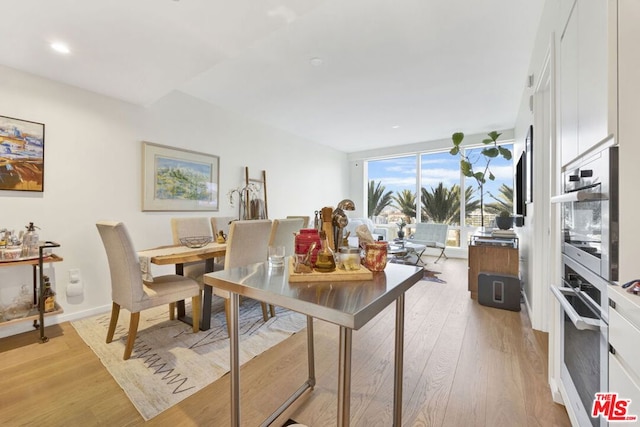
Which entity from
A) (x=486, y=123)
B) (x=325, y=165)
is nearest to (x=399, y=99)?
(x=486, y=123)

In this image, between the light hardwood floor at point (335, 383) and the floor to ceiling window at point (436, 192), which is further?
the floor to ceiling window at point (436, 192)

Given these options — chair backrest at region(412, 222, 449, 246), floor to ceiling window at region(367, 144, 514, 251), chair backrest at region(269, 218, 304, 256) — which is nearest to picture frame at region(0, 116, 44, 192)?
chair backrest at region(269, 218, 304, 256)

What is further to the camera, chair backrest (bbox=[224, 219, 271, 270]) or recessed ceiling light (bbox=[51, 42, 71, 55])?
chair backrest (bbox=[224, 219, 271, 270])

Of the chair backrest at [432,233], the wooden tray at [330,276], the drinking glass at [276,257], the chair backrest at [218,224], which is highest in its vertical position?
the chair backrest at [218,224]

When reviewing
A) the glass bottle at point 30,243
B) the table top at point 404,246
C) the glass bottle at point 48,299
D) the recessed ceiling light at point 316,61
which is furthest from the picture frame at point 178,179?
the table top at point 404,246

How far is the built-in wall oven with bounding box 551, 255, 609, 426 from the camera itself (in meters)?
0.89

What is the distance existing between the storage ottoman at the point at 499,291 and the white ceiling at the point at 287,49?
2.35 m

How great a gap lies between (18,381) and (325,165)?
5772 mm

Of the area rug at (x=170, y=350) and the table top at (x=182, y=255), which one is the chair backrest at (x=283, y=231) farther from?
the area rug at (x=170, y=350)

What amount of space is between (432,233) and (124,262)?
5316 millimetres

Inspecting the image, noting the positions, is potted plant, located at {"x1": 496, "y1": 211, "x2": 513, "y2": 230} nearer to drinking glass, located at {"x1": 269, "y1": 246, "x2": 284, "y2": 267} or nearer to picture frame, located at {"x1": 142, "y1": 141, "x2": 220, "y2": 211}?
drinking glass, located at {"x1": 269, "y1": 246, "x2": 284, "y2": 267}

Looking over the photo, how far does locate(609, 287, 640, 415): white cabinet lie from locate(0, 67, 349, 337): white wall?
3808 mm

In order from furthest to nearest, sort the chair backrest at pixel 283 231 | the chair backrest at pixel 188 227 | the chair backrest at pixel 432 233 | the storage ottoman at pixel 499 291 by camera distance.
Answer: the chair backrest at pixel 432 233 → the chair backrest at pixel 188 227 → the storage ottoman at pixel 499 291 → the chair backrest at pixel 283 231

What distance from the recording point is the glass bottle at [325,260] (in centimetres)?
109
